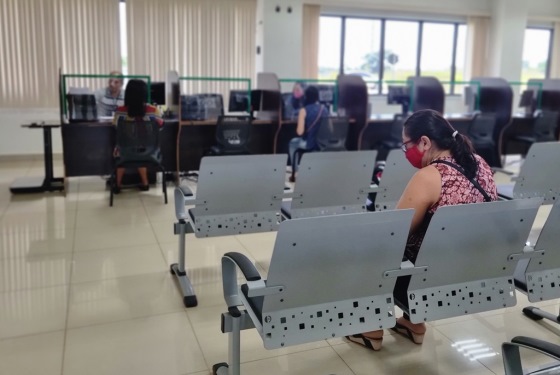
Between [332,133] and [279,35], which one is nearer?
[332,133]

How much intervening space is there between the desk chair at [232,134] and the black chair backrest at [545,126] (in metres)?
4.16

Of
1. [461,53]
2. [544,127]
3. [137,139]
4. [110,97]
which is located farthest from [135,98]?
[461,53]

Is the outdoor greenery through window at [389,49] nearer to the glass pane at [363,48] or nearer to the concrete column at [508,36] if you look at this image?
the glass pane at [363,48]

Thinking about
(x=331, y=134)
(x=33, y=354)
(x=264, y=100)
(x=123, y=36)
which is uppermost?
(x=123, y=36)

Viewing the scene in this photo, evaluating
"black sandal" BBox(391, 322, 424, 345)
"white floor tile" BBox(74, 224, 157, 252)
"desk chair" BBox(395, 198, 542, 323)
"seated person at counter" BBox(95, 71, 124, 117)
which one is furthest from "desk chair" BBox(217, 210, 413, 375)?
"seated person at counter" BBox(95, 71, 124, 117)

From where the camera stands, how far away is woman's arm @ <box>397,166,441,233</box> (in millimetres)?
1909

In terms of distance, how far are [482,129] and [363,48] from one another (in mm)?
3592

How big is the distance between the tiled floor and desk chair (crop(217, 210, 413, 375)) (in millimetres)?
512

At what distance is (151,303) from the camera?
2746mm

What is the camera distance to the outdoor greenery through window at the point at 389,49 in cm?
902

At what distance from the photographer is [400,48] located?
31.1 feet

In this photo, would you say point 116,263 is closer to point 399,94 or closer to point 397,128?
point 397,128

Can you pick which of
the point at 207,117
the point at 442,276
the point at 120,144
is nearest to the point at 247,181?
the point at 442,276

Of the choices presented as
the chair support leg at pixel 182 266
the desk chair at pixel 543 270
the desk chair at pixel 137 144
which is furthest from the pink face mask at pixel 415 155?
the desk chair at pixel 137 144
